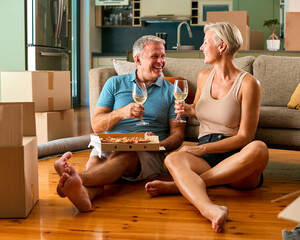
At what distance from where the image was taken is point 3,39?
17.5 ft

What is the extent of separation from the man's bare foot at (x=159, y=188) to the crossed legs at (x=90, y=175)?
0.20 metres

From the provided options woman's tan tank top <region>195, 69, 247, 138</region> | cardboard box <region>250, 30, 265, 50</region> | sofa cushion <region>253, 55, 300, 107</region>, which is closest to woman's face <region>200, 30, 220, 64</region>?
woman's tan tank top <region>195, 69, 247, 138</region>

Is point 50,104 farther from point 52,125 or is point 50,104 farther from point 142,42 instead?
point 142,42

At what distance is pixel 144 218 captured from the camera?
212 centimetres

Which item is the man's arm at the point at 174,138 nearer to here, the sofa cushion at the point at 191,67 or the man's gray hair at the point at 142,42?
the man's gray hair at the point at 142,42

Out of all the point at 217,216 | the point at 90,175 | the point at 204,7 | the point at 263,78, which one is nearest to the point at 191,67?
the point at 263,78

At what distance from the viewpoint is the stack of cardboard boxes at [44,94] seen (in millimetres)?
3648

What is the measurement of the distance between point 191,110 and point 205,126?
117mm

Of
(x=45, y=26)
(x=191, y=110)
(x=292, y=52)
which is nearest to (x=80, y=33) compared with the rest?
(x=45, y=26)

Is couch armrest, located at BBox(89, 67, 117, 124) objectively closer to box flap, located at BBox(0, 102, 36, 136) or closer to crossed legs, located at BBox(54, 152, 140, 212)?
crossed legs, located at BBox(54, 152, 140, 212)

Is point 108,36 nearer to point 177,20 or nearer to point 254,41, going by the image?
point 177,20

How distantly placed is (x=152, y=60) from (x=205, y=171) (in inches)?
28.6

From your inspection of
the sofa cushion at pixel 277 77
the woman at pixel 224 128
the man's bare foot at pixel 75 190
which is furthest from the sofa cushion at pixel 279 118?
the man's bare foot at pixel 75 190

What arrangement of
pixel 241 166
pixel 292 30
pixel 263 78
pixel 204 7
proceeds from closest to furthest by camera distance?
pixel 241 166, pixel 263 78, pixel 292 30, pixel 204 7
